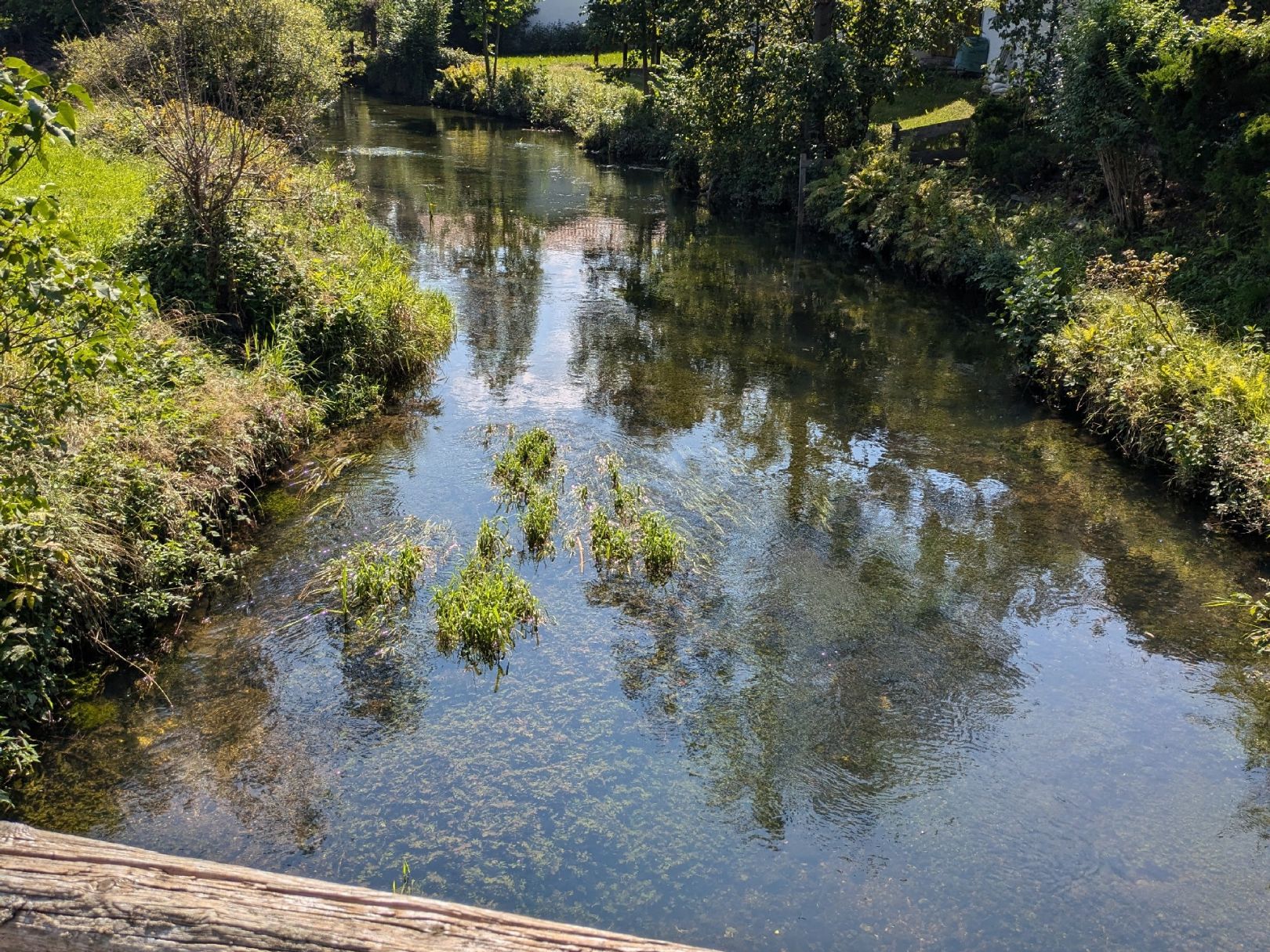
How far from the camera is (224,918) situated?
339 cm

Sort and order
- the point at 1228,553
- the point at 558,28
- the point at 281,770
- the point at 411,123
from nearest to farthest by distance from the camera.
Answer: the point at 281,770, the point at 1228,553, the point at 411,123, the point at 558,28

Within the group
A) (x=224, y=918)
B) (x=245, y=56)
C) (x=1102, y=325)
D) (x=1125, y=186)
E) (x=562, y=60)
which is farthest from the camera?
(x=562, y=60)

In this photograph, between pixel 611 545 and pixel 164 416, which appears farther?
pixel 611 545

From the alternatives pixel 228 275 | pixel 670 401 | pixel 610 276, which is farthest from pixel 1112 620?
pixel 610 276

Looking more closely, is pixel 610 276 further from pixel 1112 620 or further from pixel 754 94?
pixel 1112 620

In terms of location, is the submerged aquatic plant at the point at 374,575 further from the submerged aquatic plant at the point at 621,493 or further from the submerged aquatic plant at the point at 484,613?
the submerged aquatic plant at the point at 621,493

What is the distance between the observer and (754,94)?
76.4 ft

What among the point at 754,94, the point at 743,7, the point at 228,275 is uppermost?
the point at 743,7

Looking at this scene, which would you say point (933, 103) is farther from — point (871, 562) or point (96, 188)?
point (871, 562)

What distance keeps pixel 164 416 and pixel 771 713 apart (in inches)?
225

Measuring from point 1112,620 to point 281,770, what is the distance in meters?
6.83

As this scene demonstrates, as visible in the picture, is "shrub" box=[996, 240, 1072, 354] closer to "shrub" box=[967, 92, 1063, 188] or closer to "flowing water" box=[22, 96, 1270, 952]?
"flowing water" box=[22, 96, 1270, 952]

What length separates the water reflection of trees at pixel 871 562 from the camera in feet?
22.6

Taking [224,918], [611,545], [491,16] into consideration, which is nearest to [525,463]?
[611,545]
